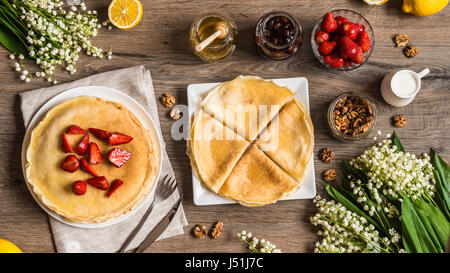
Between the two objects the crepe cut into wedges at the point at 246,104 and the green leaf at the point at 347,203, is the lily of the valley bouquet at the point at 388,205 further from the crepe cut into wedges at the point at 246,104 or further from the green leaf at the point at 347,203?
the crepe cut into wedges at the point at 246,104

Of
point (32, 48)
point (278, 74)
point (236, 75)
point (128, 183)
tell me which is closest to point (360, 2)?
point (278, 74)

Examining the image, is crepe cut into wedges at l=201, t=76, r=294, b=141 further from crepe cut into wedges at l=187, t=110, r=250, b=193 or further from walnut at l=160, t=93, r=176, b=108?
walnut at l=160, t=93, r=176, b=108

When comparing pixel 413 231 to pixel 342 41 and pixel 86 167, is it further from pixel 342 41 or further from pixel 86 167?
pixel 86 167

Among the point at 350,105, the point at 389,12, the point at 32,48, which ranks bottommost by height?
the point at 350,105

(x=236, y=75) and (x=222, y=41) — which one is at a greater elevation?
(x=222, y=41)

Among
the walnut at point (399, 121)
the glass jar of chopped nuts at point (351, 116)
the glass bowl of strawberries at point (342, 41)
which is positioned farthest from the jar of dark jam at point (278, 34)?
the walnut at point (399, 121)
